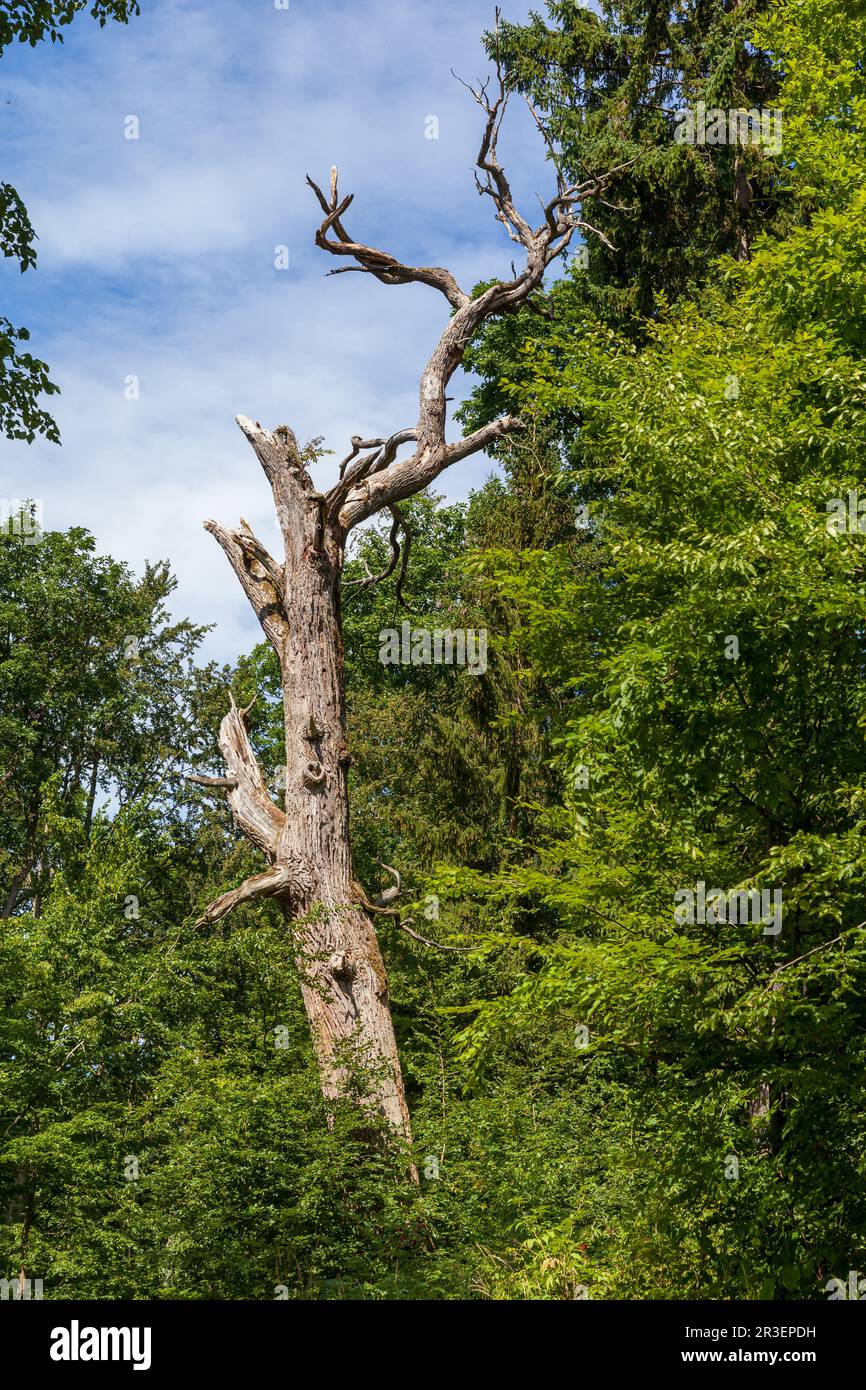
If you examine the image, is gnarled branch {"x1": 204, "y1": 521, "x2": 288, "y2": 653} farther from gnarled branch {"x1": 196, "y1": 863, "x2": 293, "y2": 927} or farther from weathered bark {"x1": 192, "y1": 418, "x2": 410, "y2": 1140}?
gnarled branch {"x1": 196, "y1": 863, "x2": 293, "y2": 927}

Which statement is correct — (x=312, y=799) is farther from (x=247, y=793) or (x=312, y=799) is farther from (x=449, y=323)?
(x=449, y=323)

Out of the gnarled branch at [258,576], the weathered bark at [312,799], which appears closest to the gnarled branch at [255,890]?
the weathered bark at [312,799]

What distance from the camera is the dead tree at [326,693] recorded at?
34.8 feet

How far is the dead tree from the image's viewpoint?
10.6 meters

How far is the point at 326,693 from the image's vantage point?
11.7 meters

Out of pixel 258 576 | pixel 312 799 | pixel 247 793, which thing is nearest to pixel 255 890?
pixel 312 799

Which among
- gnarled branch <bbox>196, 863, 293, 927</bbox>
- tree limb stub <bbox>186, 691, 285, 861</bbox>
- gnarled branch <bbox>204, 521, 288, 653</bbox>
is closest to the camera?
gnarled branch <bbox>196, 863, 293, 927</bbox>

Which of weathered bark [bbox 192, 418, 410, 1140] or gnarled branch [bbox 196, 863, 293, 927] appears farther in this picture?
gnarled branch [bbox 196, 863, 293, 927]

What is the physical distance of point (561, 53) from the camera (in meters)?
20.9

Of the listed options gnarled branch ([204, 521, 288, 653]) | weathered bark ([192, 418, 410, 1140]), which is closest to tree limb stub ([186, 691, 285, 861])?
weathered bark ([192, 418, 410, 1140])

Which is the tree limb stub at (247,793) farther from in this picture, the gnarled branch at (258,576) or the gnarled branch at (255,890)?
the gnarled branch at (258,576)

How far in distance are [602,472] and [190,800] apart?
22.0 metres

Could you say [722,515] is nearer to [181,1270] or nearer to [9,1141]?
[181,1270]
